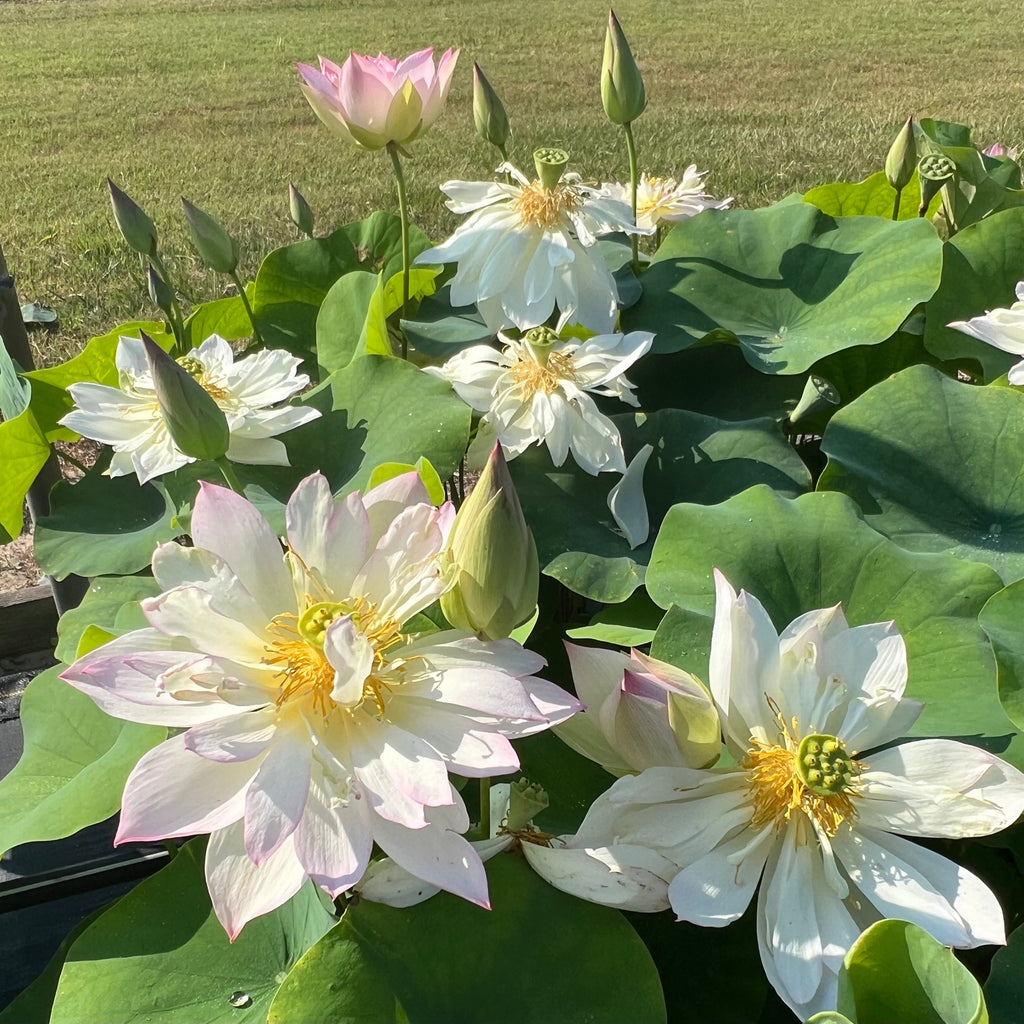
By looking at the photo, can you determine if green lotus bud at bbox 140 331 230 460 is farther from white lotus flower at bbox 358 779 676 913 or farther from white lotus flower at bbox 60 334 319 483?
white lotus flower at bbox 358 779 676 913

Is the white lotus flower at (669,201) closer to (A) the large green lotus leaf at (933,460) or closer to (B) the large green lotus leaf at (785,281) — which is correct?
(B) the large green lotus leaf at (785,281)

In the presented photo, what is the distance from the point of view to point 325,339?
3.30ft

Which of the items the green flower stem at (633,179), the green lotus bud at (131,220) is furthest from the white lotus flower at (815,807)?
the green lotus bud at (131,220)

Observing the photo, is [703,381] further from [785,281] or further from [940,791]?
[940,791]

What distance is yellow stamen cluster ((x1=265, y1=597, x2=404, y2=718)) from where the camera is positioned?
471 millimetres

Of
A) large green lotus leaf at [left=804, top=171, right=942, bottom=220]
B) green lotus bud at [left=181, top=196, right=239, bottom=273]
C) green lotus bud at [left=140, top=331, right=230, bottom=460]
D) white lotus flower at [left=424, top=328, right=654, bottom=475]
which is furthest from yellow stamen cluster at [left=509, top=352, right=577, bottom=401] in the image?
large green lotus leaf at [left=804, top=171, right=942, bottom=220]

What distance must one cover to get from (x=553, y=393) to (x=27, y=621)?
102 cm

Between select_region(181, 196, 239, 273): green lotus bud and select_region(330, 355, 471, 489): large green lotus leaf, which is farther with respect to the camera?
select_region(181, 196, 239, 273): green lotus bud

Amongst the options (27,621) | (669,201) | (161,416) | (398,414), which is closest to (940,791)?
(398,414)

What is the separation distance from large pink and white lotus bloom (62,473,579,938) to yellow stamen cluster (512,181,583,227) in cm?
47

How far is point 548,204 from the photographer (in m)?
0.90

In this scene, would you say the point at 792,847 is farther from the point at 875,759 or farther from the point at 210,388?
the point at 210,388

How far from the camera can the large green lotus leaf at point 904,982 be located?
400 millimetres

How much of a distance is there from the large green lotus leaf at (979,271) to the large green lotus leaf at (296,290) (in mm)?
657
